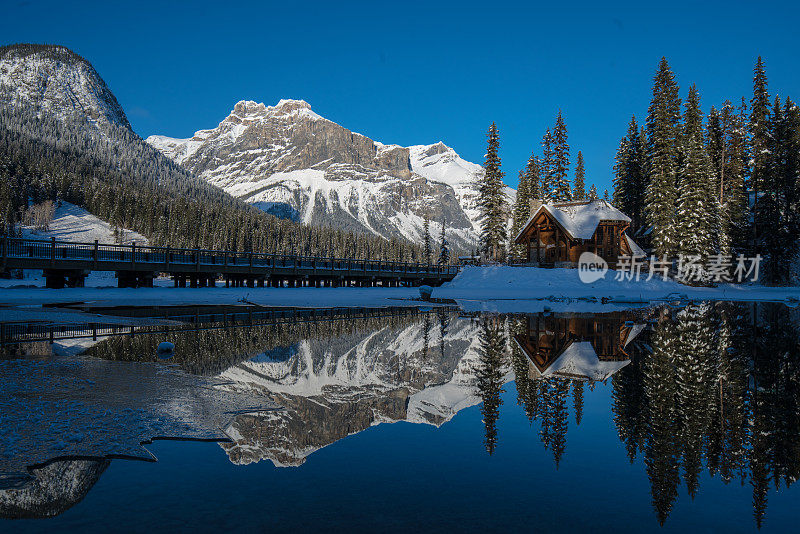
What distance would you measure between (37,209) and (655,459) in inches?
6233

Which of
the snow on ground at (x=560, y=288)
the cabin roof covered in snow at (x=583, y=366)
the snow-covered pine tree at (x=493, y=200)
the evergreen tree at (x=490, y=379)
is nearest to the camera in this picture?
the evergreen tree at (x=490, y=379)

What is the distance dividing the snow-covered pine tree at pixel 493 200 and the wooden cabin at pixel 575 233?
7254 mm

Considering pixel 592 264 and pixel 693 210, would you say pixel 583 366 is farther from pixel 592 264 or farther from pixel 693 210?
pixel 693 210

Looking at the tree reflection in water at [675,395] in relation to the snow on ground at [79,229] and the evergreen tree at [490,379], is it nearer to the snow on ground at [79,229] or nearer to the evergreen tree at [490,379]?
the evergreen tree at [490,379]

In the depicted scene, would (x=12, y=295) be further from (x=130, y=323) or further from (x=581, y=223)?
(x=581, y=223)

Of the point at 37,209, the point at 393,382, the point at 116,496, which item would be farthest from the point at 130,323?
the point at 37,209

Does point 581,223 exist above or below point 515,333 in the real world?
above

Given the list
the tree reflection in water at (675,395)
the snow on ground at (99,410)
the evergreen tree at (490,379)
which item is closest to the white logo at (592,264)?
the tree reflection in water at (675,395)

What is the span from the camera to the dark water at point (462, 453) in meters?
4.18

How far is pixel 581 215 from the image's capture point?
55.9m

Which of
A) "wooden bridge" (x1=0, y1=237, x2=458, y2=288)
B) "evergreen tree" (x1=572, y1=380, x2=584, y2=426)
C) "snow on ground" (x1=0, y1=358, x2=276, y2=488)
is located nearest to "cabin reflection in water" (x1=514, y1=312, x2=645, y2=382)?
"evergreen tree" (x1=572, y1=380, x2=584, y2=426)

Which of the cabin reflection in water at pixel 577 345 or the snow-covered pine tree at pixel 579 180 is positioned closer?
the cabin reflection in water at pixel 577 345

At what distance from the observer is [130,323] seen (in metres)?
17.5

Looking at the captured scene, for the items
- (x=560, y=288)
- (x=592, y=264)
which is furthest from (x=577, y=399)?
(x=592, y=264)
